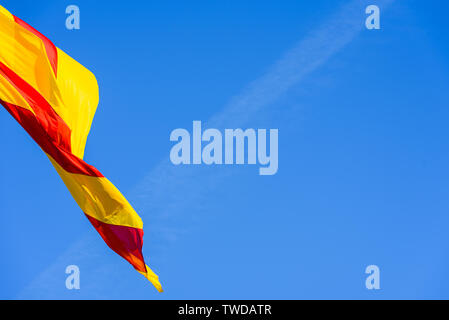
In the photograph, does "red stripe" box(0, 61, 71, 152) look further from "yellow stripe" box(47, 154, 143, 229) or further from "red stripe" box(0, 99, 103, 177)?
"yellow stripe" box(47, 154, 143, 229)

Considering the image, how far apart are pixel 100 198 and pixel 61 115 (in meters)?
1.65

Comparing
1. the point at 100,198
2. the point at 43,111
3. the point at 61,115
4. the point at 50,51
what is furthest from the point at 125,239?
the point at 50,51

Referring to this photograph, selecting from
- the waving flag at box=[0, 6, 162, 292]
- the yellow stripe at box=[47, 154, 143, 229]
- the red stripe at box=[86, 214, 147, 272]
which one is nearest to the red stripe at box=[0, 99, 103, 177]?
the waving flag at box=[0, 6, 162, 292]

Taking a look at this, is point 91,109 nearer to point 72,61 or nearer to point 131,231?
point 72,61

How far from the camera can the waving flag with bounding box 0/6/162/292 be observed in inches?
625

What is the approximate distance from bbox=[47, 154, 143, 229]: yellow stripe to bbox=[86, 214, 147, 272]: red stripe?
0.36ft

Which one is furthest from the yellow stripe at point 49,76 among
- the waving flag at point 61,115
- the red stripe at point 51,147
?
the red stripe at point 51,147

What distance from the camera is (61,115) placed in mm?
16344


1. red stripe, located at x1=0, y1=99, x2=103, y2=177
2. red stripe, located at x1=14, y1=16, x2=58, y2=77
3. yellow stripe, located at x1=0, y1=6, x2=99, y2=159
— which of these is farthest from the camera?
red stripe, located at x1=14, y1=16, x2=58, y2=77

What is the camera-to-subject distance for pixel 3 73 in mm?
15797
